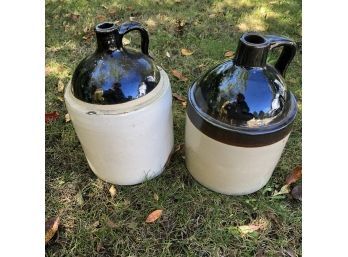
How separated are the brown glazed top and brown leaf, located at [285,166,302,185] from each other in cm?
45

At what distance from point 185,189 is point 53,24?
2.11 meters

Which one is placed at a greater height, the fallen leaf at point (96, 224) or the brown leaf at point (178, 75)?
the brown leaf at point (178, 75)

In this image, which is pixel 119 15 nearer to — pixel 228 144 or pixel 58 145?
Result: pixel 58 145

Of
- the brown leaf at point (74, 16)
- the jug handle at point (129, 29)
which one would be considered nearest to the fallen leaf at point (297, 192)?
the jug handle at point (129, 29)

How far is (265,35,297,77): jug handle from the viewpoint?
147 centimetres

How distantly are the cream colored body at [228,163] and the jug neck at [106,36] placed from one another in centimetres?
45

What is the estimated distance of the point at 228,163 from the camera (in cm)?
159

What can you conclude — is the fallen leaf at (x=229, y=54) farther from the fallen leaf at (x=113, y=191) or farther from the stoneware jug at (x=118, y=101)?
the fallen leaf at (x=113, y=191)

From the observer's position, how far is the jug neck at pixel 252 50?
4.59 feet

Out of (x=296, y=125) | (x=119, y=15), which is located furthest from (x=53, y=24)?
(x=296, y=125)

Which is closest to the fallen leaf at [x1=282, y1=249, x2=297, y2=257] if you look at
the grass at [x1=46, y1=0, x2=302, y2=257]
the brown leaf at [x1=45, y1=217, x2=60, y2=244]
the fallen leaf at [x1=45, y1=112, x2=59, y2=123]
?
the grass at [x1=46, y1=0, x2=302, y2=257]

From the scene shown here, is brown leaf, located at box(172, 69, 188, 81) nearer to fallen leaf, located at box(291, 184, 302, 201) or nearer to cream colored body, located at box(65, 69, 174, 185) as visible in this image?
cream colored body, located at box(65, 69, 174, 185)

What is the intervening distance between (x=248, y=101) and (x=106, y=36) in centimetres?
61

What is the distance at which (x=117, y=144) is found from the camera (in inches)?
63.7
